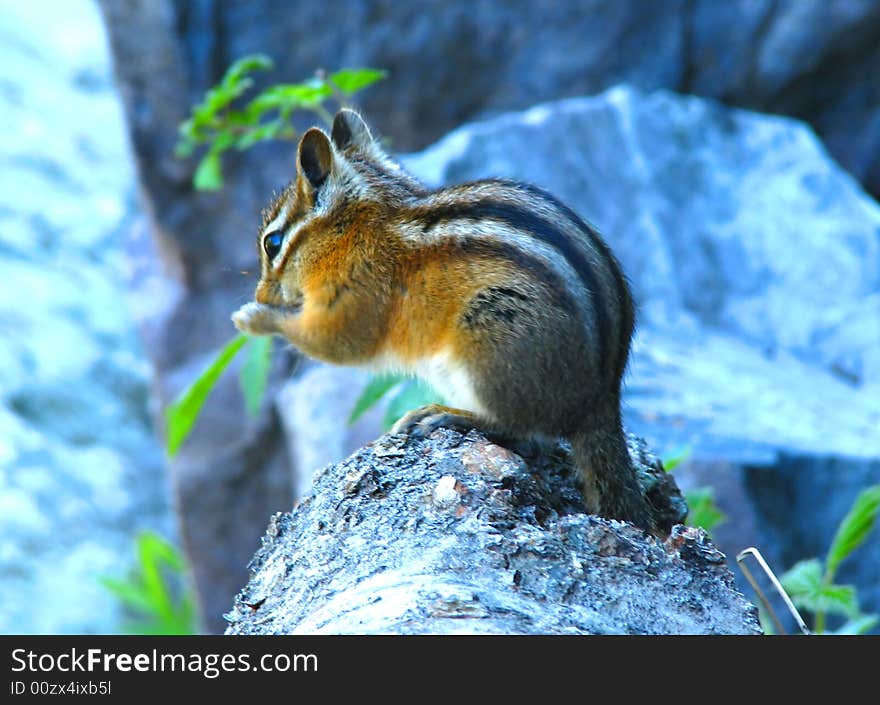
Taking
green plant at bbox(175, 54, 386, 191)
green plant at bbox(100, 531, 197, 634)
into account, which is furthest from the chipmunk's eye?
green plant at bbox(100, 531, 197, 634)

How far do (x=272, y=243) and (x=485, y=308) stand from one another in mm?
708

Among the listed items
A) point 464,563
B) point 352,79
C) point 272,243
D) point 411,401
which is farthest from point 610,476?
point 352,79

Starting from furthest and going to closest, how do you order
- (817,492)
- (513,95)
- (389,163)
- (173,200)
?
(513,95) < (173,200) < (817,492) < (389,163)

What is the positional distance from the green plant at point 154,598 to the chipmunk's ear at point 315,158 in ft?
12.6

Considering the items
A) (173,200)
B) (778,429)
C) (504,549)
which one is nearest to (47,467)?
(173,200)

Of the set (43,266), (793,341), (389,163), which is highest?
(43,266)

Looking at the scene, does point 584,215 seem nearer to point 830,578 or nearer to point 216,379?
point 216,379

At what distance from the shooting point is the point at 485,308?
2178 mm

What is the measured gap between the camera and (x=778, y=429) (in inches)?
143

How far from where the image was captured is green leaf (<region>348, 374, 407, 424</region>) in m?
2.61

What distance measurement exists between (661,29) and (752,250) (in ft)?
6.02

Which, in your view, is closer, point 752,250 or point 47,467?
point 752,250

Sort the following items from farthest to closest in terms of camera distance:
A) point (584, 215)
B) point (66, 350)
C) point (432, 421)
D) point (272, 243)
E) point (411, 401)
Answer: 1. point (66, 350)
2. point (584, 215)
3. point (272, 243)
4. point (411, 401)
5. point (432, 421)
